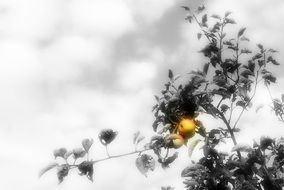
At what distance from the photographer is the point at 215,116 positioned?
3.13 meters

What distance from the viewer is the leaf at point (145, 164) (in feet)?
7.03

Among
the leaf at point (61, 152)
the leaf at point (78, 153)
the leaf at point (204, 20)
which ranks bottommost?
the leaf at point (78, 153)

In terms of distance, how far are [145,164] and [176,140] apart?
0.22m

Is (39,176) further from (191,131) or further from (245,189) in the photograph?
(245,189)

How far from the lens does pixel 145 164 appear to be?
85.1 inches

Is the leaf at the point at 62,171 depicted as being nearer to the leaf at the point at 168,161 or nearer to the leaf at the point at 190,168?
the leaf at the point at 168,161

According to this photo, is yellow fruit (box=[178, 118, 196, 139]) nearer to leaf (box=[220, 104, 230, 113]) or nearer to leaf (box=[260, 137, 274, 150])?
leaf (box=[260, 137, 274, 150])

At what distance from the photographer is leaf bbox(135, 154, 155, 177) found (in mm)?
2143

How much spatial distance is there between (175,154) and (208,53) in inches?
59.4

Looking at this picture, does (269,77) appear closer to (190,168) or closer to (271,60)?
(271,60)

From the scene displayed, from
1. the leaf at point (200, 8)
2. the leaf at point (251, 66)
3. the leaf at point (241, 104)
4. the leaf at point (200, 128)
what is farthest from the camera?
the leaf at point (200, 8)

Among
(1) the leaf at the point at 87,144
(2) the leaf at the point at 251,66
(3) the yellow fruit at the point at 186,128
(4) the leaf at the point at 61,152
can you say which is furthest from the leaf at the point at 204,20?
(4) the leaf at the point at 61,152

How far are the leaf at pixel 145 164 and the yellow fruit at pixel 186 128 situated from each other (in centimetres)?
23

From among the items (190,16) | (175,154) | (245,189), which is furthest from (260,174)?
(190,16)
